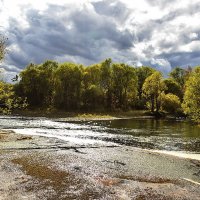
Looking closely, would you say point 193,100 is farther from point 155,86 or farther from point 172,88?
point 172,88

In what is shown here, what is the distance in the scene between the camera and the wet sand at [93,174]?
1883 centimetres

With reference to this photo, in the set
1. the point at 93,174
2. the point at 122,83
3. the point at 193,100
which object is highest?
the point at 122,83

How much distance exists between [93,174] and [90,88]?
10572cm

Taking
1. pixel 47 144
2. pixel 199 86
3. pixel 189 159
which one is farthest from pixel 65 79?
pixel 189 159

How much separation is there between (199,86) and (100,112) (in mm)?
75104

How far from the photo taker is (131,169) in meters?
25.9

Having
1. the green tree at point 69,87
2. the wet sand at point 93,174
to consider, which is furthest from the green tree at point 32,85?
the wet sand at point 93,174

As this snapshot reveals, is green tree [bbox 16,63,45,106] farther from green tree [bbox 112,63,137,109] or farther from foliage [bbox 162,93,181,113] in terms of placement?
foliage [bbox 162,93,181,113]

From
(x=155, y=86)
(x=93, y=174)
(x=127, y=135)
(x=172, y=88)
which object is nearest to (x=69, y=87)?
(x=155, y=86)

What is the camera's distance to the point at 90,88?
422 ft

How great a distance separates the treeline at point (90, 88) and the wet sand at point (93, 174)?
92.1 meters

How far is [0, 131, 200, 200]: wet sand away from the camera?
1883 centimetres

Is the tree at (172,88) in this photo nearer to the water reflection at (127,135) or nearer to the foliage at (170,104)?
the foliage at (170,104)

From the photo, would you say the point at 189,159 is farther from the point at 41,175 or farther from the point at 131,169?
the point at 41,175
